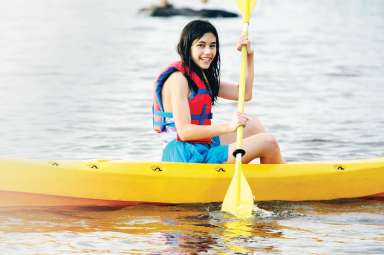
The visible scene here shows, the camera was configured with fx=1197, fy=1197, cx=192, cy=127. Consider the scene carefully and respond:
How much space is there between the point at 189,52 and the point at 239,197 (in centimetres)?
82

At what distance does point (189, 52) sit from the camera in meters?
6.34

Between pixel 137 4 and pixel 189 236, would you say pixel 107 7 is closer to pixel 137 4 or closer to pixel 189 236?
pixel 137 4

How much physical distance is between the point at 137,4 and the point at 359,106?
17.6 m

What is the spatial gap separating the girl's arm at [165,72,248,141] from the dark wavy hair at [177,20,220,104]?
7 centimetres

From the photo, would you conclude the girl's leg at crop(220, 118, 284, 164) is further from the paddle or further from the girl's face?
the girl's face

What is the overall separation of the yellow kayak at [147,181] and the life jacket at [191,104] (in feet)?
0.81

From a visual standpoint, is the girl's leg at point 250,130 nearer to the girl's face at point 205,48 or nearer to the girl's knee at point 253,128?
the girl's knee at point 253,128

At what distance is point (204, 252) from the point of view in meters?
5.64

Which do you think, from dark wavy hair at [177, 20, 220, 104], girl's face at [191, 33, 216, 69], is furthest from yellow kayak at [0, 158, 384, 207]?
girl's face at [191, 33, 216, 69]

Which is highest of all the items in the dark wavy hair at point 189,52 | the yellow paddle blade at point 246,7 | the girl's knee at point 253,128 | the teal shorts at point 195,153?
the yellow paddle blade at point 246,7

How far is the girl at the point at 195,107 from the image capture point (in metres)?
6.26

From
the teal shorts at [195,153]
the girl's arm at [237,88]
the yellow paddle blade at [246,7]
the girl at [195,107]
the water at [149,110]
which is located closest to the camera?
the water at [149,110]

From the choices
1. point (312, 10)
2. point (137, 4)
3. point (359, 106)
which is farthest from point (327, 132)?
point (137, 4)

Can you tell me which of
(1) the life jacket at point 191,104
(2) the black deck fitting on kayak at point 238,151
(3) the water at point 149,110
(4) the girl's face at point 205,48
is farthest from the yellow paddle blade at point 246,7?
(3) the water at point 149,110
